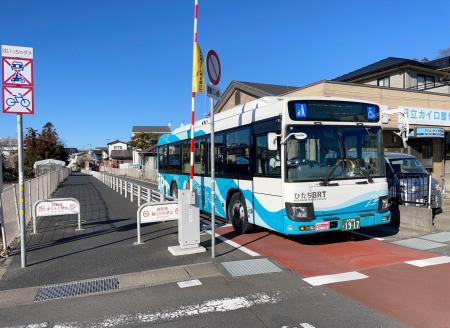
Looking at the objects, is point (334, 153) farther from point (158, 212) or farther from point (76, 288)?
point (76, 288)

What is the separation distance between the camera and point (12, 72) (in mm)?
6367

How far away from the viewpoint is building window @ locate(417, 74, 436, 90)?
26.7 metres

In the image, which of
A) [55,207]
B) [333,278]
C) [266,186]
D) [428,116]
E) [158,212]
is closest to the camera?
[333,278]

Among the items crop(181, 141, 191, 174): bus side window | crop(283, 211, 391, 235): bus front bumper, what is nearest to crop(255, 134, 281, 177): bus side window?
crop(283, 211, 391, 235): bus front bumper

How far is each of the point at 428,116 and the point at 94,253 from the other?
657 inches

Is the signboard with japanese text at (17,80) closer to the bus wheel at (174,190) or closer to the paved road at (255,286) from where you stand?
the paved road at (255,286)

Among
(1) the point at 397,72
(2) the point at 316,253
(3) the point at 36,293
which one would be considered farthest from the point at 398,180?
(1) the point at 397,72

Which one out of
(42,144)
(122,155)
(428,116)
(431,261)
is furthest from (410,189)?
(122,155)

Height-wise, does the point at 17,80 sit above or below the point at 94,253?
above

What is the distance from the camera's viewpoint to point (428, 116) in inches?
709

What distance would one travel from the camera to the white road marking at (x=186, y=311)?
427 cm

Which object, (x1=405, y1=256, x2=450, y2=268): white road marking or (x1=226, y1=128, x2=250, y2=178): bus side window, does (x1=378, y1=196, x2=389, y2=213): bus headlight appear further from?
(x1=226, y1=128, x2=250, y2=178): bus side window

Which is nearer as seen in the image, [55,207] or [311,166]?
[311,166]

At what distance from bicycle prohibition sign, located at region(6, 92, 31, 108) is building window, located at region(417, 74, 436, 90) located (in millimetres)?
26485
